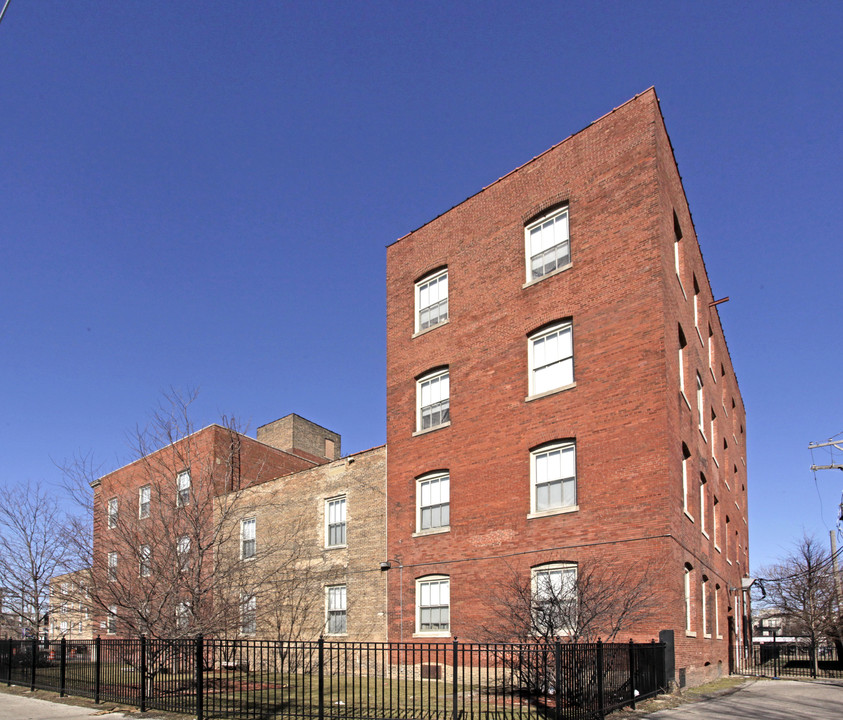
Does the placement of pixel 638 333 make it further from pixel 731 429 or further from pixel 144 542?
pixel 731 429

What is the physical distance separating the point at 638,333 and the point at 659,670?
775cm

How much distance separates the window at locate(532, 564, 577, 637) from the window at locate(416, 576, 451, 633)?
3.35m

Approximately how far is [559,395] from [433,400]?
16.7ft

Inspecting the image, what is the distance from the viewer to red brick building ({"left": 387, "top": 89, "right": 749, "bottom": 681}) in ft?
61.5

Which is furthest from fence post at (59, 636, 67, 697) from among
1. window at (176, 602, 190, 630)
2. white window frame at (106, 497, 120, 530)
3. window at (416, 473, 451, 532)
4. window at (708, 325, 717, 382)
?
window at (708, 325, 717, 382)

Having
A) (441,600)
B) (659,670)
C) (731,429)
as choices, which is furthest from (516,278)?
(731,429)

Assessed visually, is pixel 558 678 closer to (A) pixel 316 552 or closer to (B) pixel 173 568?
(B) pixel 173 568

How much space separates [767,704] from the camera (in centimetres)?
1692

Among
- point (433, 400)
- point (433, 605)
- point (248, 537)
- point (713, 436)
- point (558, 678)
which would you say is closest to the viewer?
point (558, 678)

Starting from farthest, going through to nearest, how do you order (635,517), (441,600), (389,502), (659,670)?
1. (389,502)
2. (441,600)
3. (635,517)
4. (659,670)

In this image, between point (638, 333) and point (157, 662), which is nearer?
point (157, 662)

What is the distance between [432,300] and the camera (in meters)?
25.4

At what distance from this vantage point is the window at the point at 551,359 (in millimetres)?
20797

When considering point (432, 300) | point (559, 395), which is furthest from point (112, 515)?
point (559, 395)
